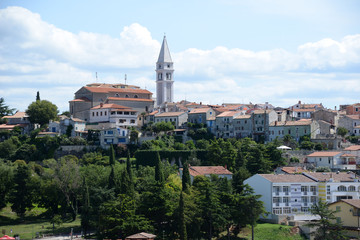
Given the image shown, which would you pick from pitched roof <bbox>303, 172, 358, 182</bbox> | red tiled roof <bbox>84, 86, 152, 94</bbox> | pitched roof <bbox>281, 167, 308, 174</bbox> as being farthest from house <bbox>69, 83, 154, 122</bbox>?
pitched roof <bbox>303, 172, 358, 182</bbox>

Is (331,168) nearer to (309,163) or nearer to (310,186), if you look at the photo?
(309,163)

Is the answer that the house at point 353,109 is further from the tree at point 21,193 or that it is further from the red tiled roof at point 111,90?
the tree at point 21,193

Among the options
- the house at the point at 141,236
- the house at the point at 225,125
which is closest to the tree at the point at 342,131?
the house at the point at 225,125

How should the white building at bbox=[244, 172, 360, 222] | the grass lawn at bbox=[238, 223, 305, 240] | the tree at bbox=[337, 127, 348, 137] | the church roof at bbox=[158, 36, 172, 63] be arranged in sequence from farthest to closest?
A: the church roof at bbox=[158, 36, 172, 63]
the tree at bbox=[337, 127, 348, 137]
the white building at bbox=[244, 172, 360, 222]
the grass lawn at bbox=[238, 223, 305, 240]

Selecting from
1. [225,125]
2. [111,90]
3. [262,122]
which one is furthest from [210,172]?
[111,90]

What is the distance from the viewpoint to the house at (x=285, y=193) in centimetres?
7088

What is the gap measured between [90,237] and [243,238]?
611 inches

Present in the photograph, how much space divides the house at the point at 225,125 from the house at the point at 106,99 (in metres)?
17.3

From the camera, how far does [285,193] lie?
71688 millimetres

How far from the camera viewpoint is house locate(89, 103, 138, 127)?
4198 inches

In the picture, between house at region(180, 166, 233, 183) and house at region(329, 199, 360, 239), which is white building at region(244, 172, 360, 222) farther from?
house at region(180, 166, 233, 183)

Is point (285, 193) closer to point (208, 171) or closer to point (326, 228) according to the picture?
point (208, 171)

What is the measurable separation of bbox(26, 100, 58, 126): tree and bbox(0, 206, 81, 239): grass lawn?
29.9 metres

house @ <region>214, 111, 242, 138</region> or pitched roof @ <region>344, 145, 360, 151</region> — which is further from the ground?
house @ <region>214, 111, 242, 138</region>
